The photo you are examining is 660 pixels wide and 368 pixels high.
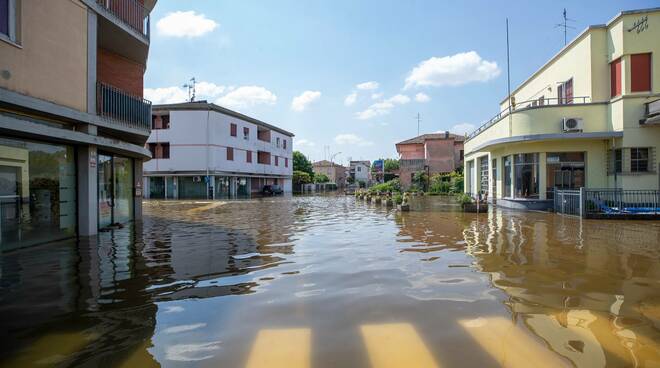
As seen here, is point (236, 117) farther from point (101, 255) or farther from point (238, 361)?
point (238, 361)

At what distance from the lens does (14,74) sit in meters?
8.35

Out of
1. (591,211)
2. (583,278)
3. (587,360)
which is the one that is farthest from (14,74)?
(591,211)

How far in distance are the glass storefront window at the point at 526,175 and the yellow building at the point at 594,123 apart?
0.05 m

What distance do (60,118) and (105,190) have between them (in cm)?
372

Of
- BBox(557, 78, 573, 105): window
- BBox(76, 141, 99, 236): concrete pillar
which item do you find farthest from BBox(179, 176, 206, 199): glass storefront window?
BBox(557, 78, 573, 105): window

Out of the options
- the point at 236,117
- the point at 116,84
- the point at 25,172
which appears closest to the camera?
the point at 25,172

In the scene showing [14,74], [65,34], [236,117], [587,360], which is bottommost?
[587,360]

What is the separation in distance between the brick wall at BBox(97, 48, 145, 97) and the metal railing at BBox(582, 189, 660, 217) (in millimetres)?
18164

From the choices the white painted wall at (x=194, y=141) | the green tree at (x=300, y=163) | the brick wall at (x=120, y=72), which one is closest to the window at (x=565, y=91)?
the brick wall at (x=120, y=72)

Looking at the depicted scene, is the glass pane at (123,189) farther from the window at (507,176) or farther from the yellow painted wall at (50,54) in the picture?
the window at (507,176)

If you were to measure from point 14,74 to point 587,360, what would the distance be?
10824 mm

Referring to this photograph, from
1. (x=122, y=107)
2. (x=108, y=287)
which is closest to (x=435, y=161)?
(x=122, y=107)

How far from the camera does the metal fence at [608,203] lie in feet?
49.4

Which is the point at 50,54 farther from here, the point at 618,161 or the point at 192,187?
the point at 192,187
